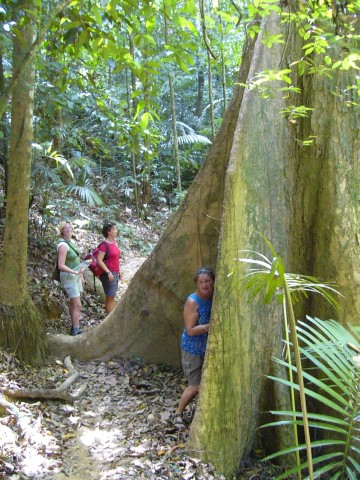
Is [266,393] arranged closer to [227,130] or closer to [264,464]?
[264,464]

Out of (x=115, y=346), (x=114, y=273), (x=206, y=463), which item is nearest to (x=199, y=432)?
(x=206, y=463)

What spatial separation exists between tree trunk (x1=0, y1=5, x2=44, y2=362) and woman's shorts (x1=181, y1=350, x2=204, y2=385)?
190cm

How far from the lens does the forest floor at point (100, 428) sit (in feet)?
11.7

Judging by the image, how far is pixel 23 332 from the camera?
5.26 m

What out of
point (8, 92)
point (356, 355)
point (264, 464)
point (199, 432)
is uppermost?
point (8, 92)

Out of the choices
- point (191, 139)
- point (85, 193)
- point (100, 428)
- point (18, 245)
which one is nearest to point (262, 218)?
point (100, 428)

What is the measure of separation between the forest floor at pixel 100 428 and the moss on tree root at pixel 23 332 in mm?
125

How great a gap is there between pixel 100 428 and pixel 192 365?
100cm

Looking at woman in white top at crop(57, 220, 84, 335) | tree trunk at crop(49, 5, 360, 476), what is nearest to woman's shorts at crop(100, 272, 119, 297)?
woman in white top at crop(57, 220, 84, 335)

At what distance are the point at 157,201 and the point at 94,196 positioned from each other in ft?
12.5

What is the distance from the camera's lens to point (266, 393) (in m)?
4.29

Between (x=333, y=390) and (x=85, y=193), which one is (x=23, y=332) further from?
(x=85, y=193)

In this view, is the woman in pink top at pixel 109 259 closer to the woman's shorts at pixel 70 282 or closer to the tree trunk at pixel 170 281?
the woman's shorts at pixel 70 282

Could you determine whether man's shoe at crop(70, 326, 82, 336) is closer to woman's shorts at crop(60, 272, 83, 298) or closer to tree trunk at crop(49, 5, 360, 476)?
woman's shorts at crop(60, 272, 83, 298)
